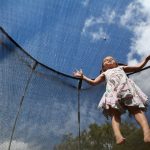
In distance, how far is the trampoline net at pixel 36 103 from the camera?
465cm

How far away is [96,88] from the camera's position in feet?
16.8

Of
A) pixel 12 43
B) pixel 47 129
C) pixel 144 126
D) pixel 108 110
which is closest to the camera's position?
pixel 144 126

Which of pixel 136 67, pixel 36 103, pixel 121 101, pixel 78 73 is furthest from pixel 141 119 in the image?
pixel 36 103

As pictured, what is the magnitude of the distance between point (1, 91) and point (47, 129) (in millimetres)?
655

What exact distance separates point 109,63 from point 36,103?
116 cm

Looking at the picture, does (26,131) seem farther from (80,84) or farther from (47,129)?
(80,84)

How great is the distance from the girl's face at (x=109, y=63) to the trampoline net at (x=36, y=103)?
2.98 ft

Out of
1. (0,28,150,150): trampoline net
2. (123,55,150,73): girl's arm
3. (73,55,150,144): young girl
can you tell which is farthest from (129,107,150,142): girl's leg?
(0,28,150,150): trampoline net

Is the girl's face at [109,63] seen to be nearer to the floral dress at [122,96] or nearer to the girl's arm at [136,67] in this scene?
the girl's arm at [136,67]

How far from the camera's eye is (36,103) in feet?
15.5

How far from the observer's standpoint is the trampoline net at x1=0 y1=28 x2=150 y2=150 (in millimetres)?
4648

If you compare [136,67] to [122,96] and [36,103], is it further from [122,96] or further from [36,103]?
[36,103]

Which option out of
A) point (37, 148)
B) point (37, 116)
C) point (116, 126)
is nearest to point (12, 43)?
point (37, 116)

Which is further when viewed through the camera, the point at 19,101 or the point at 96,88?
the point at 96,88
